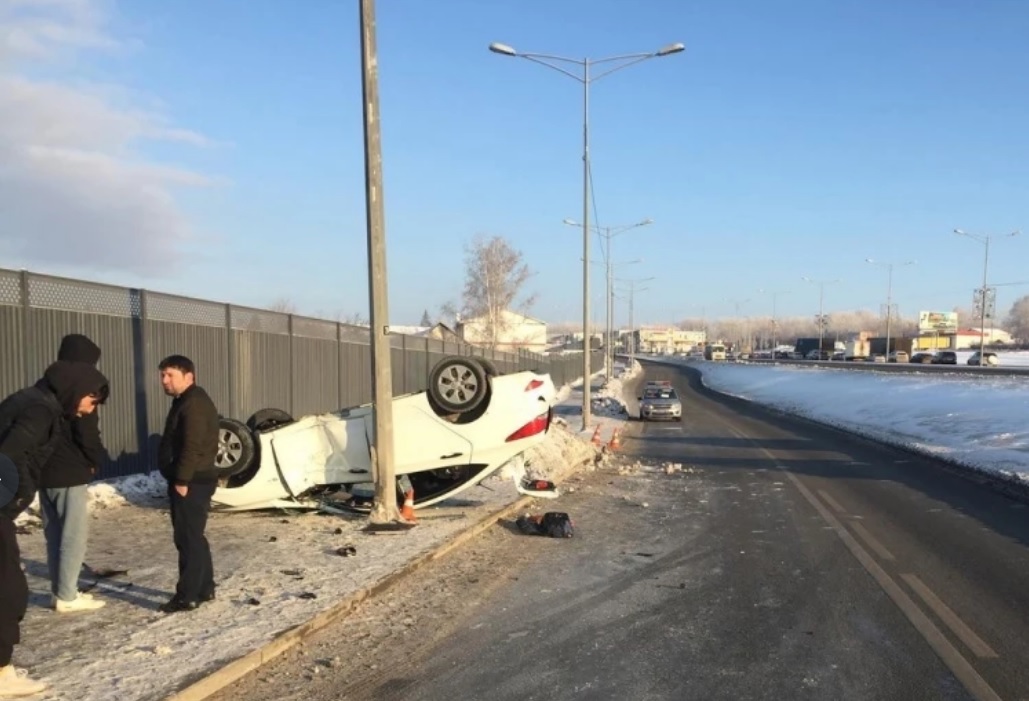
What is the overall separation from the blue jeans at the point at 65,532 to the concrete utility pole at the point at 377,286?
353cm

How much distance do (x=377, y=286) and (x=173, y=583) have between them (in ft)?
13.0

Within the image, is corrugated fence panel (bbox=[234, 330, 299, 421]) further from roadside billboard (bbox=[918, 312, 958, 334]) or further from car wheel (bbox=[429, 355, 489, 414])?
roadside billboard (bbox=[918, 312, 958, 334])

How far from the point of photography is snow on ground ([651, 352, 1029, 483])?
1977 centimetres

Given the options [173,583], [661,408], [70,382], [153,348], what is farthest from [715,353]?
[70,382]

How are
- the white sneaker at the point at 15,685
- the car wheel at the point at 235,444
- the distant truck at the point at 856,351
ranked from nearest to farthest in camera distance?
1. the white sneaker at the point at 15,685
2. the car wheel at the point at 235,444
3. the distant truck at the point at 856,351

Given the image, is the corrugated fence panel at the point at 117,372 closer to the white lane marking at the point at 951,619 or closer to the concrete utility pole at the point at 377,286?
the concrete utility pole at the point at 377,286

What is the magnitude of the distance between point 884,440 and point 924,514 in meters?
13.4

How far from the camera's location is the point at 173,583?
671 cm

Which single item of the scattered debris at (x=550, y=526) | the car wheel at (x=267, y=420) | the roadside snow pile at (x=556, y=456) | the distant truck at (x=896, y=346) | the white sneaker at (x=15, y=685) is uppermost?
the car wheel at (x=267, y=420)

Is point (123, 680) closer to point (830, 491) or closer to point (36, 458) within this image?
point (36, 458)

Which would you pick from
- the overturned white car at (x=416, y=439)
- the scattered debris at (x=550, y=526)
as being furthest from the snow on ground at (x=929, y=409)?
the overturned white car at (x=416, y=439)

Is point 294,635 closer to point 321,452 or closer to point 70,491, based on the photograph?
point 70,491

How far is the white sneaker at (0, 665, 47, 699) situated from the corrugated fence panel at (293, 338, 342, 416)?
11943mm

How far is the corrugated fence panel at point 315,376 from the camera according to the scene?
54.2ft
